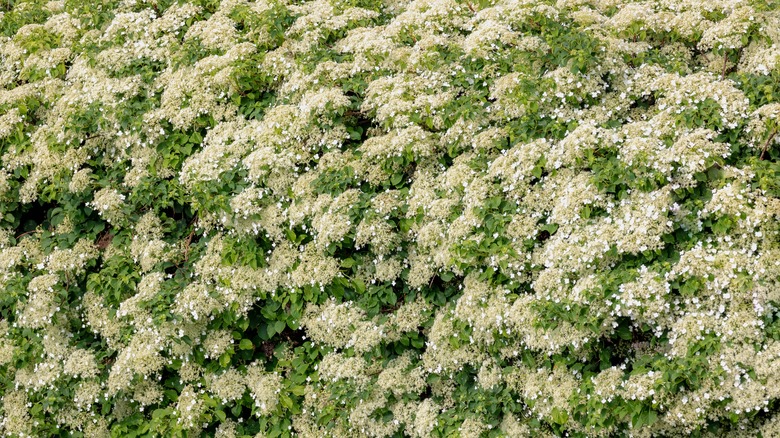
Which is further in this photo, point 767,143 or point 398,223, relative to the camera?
point 398,223

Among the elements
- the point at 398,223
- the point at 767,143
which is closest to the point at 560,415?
the point at 398,223

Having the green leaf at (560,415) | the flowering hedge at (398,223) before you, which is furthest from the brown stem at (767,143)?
the green leaf at (560,415)

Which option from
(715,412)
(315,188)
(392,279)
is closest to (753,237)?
(715,412)

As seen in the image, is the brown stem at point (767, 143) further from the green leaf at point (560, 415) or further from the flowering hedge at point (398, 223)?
the green leaf at point (560, 415)

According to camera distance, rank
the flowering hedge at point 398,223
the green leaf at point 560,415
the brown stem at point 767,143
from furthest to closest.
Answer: the brown stem at point 767,143
the green leaf at point 560,415
the flowering hedge at point 398,223

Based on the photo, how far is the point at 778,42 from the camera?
255 inches

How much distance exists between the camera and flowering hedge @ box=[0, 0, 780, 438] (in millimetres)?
5434

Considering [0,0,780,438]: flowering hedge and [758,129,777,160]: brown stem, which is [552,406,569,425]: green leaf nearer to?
[0,0,780,438]: flowering hedge

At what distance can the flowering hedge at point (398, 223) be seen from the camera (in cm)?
543

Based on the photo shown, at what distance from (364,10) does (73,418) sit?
173 inches

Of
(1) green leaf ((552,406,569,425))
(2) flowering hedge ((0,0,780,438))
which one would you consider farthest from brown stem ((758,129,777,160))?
(1) green leaf ((552,406,569,425))

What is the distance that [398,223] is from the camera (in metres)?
6.71

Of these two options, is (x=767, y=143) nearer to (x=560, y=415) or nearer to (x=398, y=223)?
(x=560, y=415)

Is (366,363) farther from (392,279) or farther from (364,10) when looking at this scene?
(364,10)
